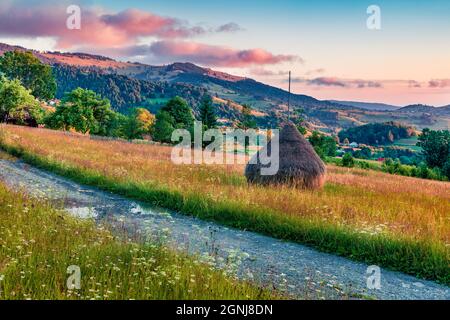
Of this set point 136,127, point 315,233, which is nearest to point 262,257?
point 315,233

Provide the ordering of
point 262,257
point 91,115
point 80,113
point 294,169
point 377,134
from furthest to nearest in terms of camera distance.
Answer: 1. point 377,134
2. point 91,115
3. point 80,113
4. point 294,169
5. point 262,257

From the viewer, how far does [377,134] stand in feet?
545

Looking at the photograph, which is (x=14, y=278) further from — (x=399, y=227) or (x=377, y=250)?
(x=399, y=227)

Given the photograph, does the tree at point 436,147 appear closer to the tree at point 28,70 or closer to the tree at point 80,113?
the tree at point 80,113

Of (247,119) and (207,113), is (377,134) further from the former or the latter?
(207,113)

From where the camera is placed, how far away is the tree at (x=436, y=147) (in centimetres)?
6300

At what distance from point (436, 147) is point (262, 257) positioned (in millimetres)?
64872

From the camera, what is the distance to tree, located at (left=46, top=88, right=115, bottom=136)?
60469 mm

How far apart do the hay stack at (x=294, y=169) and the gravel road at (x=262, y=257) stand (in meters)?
4.40

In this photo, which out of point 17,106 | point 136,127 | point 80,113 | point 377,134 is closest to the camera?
point 17,106

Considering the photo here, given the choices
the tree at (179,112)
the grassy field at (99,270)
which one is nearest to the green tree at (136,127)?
the tree at (179,112)
